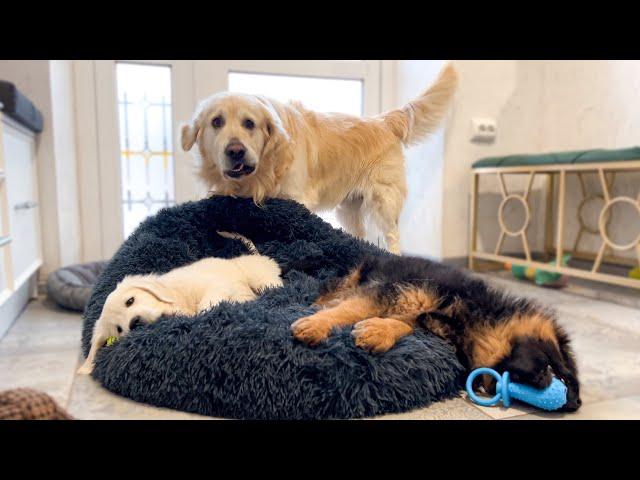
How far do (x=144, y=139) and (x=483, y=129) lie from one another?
2292mm

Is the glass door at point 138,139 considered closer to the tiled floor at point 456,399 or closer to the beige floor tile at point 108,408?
the tiled floor at point 456,399

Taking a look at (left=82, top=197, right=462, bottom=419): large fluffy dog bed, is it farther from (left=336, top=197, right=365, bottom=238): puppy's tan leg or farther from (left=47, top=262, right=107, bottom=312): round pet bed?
(left=47, top=262, right=107, bottom=312): round pet bed

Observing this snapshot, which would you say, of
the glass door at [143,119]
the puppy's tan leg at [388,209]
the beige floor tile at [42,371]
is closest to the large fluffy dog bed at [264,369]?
the beige floor tile at [42,371]

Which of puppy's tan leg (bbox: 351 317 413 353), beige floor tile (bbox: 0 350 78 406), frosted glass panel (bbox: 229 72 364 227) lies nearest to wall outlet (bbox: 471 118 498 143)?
frosted glass panel (bbox: 229 72 364 227)

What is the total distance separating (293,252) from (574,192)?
2282mm

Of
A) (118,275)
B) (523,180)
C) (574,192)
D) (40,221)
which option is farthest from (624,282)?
(40,221)

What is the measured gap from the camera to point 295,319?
129 cm

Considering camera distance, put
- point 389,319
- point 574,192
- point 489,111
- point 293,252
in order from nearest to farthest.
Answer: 1. point 389,319
2. point 293,252
3. point 574,192
4. point 489,111

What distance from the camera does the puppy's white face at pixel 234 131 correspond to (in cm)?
167

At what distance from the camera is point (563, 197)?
8.77 feet

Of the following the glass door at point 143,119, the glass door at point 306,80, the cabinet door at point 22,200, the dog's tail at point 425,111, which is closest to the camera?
the cabinet door at point 22,200

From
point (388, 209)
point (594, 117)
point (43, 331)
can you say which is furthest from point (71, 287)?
point (594, 117)

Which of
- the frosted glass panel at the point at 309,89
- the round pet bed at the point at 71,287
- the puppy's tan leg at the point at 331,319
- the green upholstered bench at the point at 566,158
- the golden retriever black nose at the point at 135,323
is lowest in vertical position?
the round pet bed at the point at 71,287

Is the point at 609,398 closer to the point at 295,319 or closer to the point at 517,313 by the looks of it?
the point at 517,313
